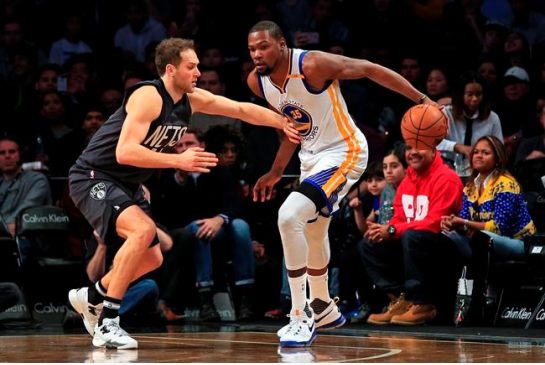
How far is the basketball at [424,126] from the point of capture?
7559 mm

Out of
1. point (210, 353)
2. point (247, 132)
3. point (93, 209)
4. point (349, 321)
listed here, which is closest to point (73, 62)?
point (247, 132)

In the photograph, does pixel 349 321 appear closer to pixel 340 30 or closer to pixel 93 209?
pixel 93 209

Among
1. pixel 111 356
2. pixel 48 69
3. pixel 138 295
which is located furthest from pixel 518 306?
pixel 48 69

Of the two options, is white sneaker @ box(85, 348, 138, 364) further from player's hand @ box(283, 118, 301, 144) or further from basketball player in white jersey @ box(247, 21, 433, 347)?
player's hand @ box(283, 118, 301, 144)

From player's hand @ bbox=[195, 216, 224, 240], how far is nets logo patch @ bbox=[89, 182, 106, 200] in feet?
8.63

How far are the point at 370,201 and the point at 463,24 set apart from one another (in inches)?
118

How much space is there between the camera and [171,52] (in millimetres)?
7430

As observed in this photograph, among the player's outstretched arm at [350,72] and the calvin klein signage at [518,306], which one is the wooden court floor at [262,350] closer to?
the calvin klein signage at [518,306]

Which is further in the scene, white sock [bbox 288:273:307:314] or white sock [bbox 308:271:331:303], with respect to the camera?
white sock [bbox 308:271:331:303]

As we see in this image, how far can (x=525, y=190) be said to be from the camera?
9742 mm

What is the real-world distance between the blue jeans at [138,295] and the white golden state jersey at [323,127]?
2533 mm

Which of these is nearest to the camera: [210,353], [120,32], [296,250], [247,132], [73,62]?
[210,353]

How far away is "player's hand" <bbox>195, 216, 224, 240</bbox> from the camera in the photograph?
→ 991 cm

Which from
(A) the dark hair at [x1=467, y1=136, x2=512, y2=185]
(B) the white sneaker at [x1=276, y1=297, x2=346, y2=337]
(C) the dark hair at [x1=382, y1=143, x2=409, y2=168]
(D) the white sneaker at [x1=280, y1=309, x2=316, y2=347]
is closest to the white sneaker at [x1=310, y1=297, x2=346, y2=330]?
(B) the white sneaker at [x1=276, y1=297, x2=346, y2=337]
